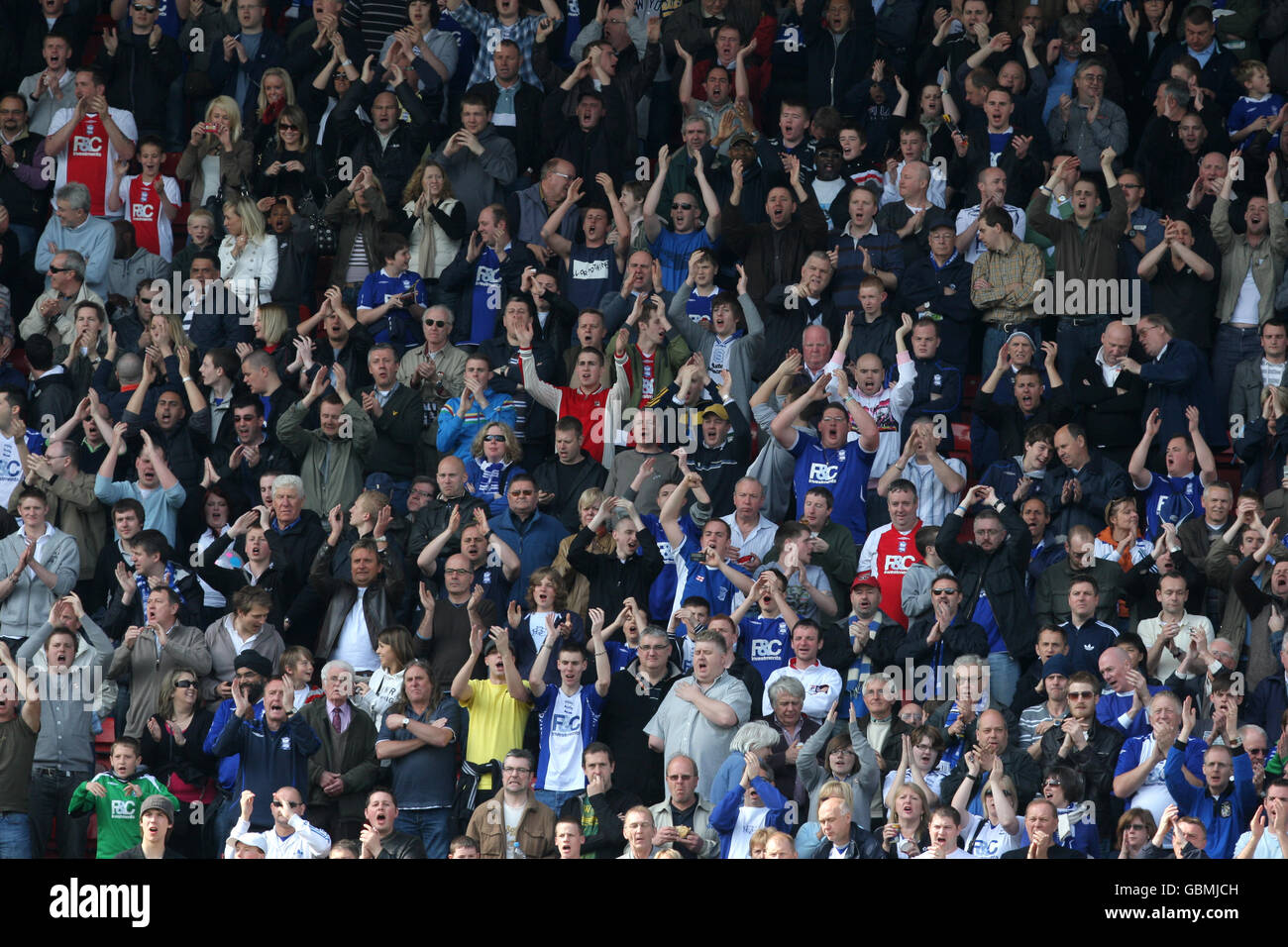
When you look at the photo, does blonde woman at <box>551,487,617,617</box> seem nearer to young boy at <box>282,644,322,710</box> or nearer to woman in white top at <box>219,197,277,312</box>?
young boy at <box>282,644,322,710</box>

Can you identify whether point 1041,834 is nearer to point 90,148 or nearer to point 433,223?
point 433,223

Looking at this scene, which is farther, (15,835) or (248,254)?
(248,254)

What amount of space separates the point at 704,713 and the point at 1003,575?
231cm

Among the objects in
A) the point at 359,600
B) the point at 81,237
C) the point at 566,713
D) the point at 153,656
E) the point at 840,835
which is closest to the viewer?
the point at 840,835

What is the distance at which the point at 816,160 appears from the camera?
1816 centimetres

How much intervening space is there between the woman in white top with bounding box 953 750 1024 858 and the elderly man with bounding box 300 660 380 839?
11.4ft

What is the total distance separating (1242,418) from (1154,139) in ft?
9.31

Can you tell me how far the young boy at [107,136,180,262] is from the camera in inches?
727

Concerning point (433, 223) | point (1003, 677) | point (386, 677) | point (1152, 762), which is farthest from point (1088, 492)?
point (433, 223)

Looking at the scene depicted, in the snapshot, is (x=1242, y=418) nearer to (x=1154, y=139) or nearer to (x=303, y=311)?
(x=1154, y=139)

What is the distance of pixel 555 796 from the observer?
46.6 feet

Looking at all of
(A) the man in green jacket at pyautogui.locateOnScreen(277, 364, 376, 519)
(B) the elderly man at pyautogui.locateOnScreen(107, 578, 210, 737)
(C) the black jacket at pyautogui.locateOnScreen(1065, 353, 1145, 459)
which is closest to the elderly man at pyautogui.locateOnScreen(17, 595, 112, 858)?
(B) the elderly man at pyautogui.locateOnScreen(107, 578, 210, 737)

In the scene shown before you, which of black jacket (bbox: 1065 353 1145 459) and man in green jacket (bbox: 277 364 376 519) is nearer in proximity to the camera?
man in green jacket (bbox: 277 364 376 519)

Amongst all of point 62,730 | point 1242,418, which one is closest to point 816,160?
point 1242,418
